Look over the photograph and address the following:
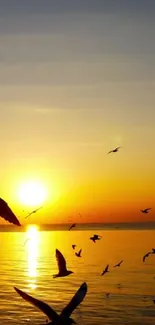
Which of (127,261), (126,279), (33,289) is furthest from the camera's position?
(127,261)

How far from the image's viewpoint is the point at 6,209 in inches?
334

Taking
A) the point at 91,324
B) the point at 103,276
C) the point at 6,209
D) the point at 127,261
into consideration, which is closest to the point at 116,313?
the point at 91,324

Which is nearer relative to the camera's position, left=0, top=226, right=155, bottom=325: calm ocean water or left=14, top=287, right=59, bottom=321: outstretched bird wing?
left=14, top=287, right=59, bottom=321: outstretched bird wing

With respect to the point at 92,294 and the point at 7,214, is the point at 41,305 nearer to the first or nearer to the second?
the point at 7,214

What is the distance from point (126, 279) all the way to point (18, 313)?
24.5 meters

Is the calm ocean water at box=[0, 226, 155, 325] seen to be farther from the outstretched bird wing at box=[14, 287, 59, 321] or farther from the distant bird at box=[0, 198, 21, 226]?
the distant bird at box=[0, 198, 21, 226]

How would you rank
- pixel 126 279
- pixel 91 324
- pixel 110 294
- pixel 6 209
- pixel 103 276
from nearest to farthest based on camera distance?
pixel 6 209
pixel 91 324
pixel 110 294
pixel 126 279
pixel 103 276

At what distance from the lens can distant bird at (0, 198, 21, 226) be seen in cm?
841

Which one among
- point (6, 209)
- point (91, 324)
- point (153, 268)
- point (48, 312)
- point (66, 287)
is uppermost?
point (153, 268)

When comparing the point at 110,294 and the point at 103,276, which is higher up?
the point at 103,276

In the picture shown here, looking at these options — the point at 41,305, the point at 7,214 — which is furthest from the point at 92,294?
the point at 7,214

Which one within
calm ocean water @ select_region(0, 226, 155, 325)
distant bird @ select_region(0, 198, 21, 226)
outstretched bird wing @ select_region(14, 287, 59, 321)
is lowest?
outstretched bird wing @ select_region(14, 287, 59, 321)

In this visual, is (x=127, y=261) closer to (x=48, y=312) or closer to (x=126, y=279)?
(x=126, y=279)

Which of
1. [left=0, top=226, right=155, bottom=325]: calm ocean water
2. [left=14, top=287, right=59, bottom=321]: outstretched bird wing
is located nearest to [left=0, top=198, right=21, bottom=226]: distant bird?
[left=14, top=287, right=59, bottom=321]: outstretched bird wing
